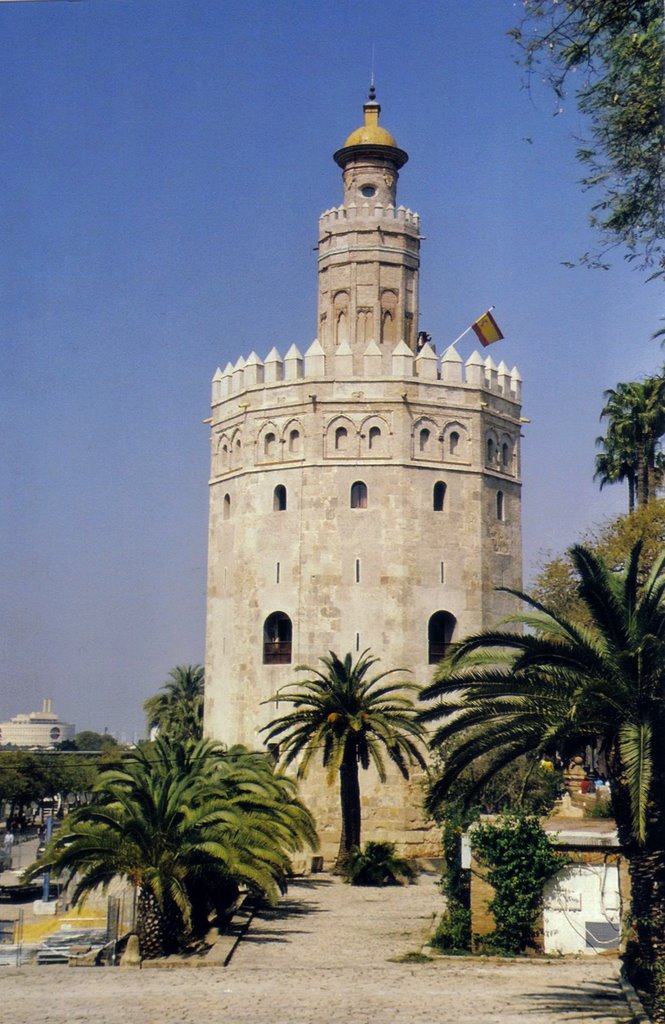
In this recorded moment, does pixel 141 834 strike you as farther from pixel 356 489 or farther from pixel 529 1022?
pixel 356 489

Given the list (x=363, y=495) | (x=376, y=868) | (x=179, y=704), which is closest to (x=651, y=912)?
(x=376, y=868)

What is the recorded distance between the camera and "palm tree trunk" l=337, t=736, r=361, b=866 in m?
31.4

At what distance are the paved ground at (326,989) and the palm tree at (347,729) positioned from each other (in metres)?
7.37

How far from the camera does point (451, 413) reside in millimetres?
36875

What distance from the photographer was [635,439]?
3703 centimetres

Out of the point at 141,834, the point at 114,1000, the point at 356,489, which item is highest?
the point at 356,489

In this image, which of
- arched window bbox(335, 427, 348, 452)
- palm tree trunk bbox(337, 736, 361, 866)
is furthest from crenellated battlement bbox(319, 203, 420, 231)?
palm tree trunk bbox(337, 736, 361, 866)

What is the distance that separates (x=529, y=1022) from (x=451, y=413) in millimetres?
22914

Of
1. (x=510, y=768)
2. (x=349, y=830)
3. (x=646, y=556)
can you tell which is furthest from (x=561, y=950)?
(x=646, y=556)

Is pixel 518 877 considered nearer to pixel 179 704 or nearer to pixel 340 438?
pixel 340 438

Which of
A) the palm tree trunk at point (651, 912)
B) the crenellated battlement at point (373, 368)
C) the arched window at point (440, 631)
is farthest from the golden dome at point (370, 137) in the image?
the palm tree trunk at point (651, 912)

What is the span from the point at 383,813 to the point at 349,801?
2.68 metres

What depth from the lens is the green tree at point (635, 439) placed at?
3650 centimetres

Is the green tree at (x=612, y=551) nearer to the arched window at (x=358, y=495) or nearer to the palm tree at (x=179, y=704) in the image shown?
the arched window at (x=358, y=495)
